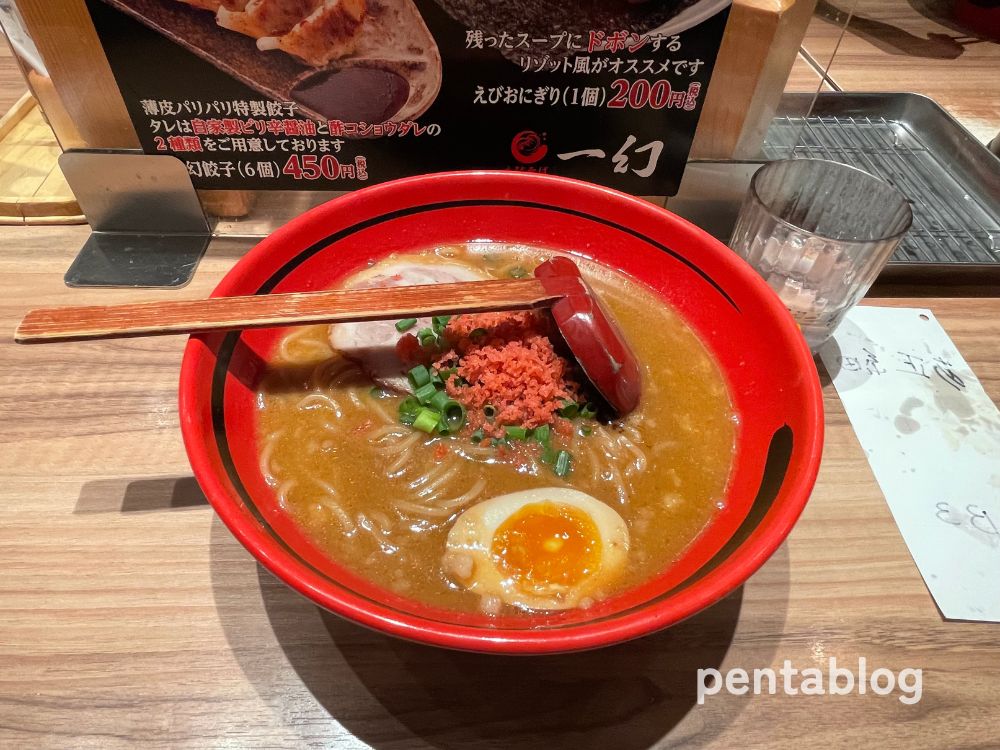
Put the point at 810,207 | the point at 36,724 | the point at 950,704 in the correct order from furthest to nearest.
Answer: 1. the point at 810,207
2. the point at 950,704
3. the point at 36,724

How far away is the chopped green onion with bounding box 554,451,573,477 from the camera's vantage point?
158cm

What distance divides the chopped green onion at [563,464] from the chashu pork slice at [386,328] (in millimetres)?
457

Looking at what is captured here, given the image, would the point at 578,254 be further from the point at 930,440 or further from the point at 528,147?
the point at 930,440

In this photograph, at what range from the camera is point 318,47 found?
1774 millimetres

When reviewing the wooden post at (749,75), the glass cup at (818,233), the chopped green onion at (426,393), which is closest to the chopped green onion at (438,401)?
the chopped green onion at (426,393)

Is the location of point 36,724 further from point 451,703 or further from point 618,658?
point 618,658

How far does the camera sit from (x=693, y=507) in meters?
1.52

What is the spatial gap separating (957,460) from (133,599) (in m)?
2.19

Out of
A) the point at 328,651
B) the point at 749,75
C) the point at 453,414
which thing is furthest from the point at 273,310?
the point at 749,75

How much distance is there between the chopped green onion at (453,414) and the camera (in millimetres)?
1641

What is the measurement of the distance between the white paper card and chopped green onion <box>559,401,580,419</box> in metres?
0.88

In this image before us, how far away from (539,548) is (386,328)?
2.68 feet

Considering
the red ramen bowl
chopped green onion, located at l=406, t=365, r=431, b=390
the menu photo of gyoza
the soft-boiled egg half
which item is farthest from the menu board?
the soft-boiled egg half

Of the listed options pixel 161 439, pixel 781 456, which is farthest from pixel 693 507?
pixel 161 439
